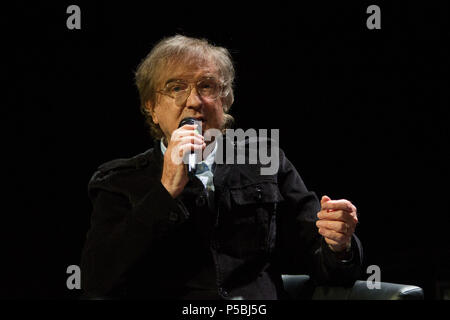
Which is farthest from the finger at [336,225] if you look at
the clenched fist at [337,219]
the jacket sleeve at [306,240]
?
the jacket sleeve at [306,240]

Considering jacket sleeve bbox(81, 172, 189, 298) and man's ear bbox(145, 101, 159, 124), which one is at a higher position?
man's ear bbox(145, 101, 159, 124)

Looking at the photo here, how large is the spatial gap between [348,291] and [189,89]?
0.72 metres

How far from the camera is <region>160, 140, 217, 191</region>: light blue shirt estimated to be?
131cm

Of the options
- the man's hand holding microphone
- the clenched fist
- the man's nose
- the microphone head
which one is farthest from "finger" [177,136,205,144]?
the clenched fist

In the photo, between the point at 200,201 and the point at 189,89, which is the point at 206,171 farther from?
the point at 189,89

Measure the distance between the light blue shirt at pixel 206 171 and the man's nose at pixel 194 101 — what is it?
167 mm

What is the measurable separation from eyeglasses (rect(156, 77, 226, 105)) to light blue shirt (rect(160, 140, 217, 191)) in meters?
0.16

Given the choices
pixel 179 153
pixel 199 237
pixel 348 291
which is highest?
pixel 179 153

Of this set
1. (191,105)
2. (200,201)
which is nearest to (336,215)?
(200,201)

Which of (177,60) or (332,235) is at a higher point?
(177,60)

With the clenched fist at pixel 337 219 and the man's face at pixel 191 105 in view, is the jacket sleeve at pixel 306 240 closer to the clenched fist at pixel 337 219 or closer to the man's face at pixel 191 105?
the clenched fist at pixel 337 219

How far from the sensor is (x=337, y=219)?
3.44 feet

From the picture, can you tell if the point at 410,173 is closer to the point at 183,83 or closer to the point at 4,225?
the point at 183,83

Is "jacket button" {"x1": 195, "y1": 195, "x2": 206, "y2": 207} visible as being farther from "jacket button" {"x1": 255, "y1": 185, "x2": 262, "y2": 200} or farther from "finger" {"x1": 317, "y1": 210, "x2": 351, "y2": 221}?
"finger" {"x1": 317, "y1": 210, "x2": 351, "y2": 221}
